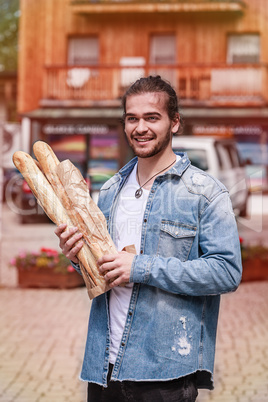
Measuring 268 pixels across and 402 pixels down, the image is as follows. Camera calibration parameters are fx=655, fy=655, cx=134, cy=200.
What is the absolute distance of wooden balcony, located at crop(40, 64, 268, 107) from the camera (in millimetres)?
22406

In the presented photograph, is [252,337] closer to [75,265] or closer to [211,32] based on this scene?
[75,265]

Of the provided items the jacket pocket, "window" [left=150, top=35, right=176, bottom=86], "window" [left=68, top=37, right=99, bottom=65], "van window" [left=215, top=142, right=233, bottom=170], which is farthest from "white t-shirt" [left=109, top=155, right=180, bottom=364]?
"window" [left=68, top=37, right=99, bottom=65]

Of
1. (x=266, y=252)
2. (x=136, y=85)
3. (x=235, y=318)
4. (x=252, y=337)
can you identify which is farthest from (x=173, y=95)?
(x=266, y=252)

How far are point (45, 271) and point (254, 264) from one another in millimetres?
3173

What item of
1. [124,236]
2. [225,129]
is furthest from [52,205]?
[225,129]

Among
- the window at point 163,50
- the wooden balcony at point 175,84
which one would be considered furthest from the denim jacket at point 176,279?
the window at point 163,50

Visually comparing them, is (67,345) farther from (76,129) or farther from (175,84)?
(175,84)

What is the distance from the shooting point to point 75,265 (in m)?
2.74

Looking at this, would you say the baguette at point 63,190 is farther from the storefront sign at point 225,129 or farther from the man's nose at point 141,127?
the storefront sign at point 225,129

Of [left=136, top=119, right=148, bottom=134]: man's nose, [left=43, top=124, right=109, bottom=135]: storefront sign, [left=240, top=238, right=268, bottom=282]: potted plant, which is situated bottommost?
[left=240, top=238, right=268, bottom=282]: potted plant

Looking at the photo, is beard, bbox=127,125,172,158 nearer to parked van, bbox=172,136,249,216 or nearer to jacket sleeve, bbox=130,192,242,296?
jacket sleeve, bbox=130,192,242,296

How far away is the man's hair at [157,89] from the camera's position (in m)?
2.59

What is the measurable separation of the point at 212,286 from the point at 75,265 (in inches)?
24.0

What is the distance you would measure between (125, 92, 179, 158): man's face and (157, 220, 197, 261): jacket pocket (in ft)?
0.99
